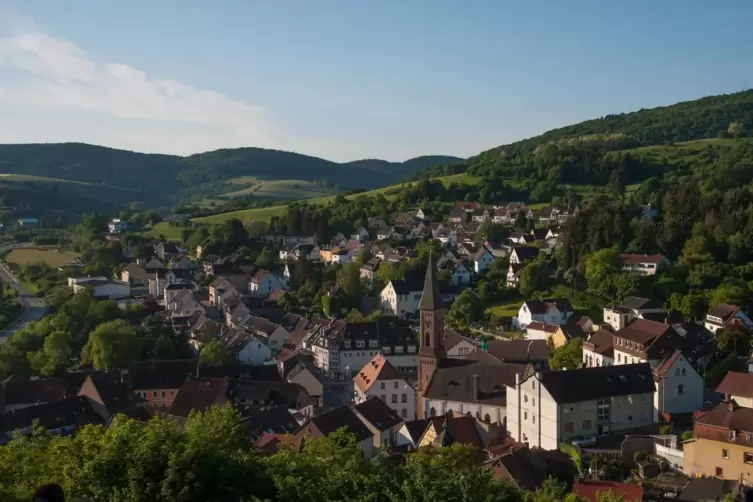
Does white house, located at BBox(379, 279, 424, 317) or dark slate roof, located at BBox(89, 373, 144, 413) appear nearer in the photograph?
dark slate roof, located at BBox(89, 373, 144, 413)

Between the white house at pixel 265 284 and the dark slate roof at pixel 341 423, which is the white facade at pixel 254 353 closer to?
the dark slate roof at pixel 341 423

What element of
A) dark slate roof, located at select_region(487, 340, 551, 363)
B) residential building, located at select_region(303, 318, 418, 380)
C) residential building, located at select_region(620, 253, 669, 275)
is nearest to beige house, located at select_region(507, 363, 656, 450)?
dark slate roof, located at select_region(487, 340, 551, 363)

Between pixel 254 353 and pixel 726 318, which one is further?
pixel 254 353

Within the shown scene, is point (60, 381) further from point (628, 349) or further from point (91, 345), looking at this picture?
point (628, 349)

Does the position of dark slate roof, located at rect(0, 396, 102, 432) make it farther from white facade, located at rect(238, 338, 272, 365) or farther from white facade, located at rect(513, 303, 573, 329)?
white facade, located at rect(513, 303, 573, 329)

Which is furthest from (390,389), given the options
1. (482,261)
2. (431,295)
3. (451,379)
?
(482,261)

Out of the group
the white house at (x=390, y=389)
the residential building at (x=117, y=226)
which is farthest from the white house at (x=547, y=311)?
the residential building at (x=117, y=226)

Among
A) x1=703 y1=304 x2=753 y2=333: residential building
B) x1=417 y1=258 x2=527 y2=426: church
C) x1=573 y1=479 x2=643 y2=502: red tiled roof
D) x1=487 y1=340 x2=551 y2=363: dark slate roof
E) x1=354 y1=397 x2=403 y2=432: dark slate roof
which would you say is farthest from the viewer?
x1=703 y1=304 x2=753 y2=333: residential building

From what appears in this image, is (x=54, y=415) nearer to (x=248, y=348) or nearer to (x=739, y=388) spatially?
(x=248, y=348)
